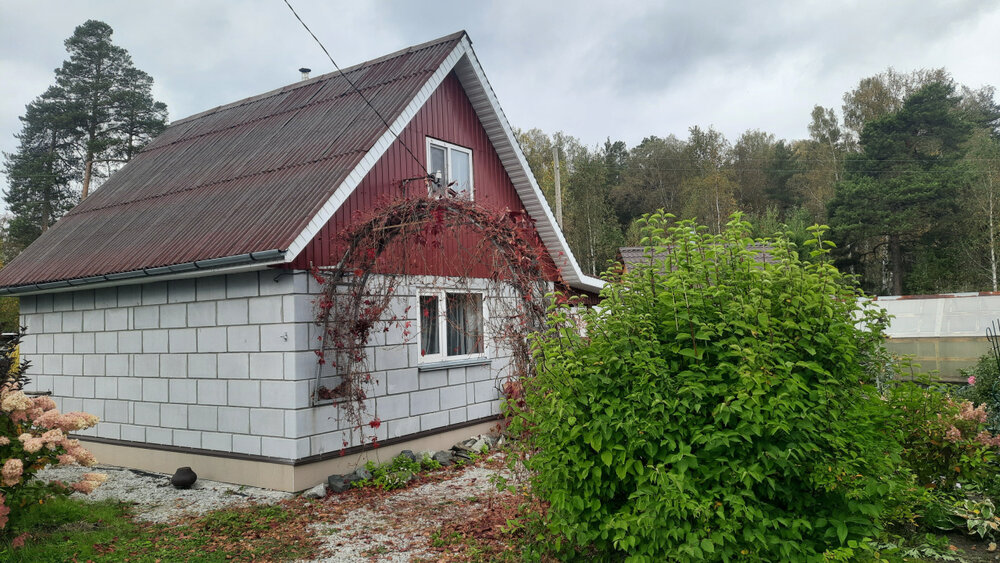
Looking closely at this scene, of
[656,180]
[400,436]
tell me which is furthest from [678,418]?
[656,180]

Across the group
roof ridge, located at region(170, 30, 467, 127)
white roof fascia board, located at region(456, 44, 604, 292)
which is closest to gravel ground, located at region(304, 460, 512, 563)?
white roof fascia board, located at region(456, 44, 604, 292)

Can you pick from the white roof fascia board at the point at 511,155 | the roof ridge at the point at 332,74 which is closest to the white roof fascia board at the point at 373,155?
the roof ridge at the point at 332,74

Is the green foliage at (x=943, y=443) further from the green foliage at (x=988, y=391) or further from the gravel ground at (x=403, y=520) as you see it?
the gravel ground at (x=403, y=520)

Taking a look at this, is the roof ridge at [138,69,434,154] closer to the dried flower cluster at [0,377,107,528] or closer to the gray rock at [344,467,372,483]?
the gray rock at [344,467,372,483]

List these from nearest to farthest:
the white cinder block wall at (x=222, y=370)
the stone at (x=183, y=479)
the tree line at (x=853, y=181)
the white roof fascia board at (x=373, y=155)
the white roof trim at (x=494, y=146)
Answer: the white roof fascia board at (x=373, y=155), the white cinder block wall at (x=222, y=370), the white roof trim at (x=494, y=146), the stone at (x=183, y=479), the tree line at (x=853, y=181)

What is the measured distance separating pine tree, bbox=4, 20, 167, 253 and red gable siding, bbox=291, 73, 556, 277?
26489 mm

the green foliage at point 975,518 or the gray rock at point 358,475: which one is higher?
the green foliage at point 975,518

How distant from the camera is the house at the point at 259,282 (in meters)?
7.46

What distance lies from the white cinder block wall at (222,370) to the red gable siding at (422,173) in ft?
2.27

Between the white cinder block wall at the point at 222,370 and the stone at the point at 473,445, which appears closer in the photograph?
the white cinder block wall at the point at 222,370

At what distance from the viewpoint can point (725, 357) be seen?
3824 mm

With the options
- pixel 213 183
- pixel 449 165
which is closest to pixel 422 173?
pixel 449 165

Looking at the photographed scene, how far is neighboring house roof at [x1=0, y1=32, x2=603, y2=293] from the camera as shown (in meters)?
7.65

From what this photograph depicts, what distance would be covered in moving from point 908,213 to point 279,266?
3167cm
